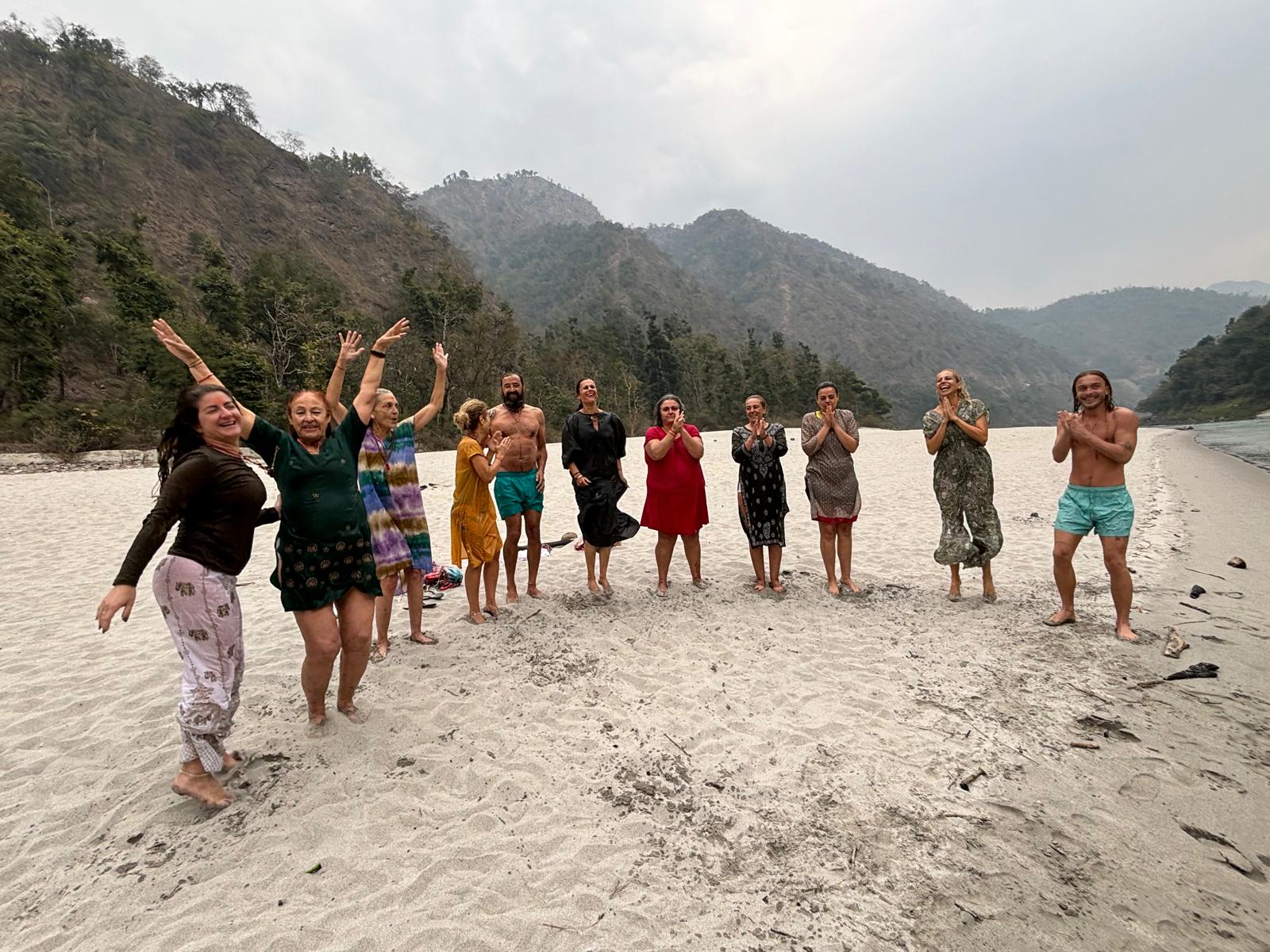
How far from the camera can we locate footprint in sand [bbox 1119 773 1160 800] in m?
2.57

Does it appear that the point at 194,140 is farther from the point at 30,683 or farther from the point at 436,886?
the point at 436,886

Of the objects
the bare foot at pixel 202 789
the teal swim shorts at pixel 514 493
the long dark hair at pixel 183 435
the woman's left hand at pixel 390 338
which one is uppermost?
the woman's left hand at pixel 390 338

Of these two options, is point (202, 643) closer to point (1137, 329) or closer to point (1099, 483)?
point (1099, 483)

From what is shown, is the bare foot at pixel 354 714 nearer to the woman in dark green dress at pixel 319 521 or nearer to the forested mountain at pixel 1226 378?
the woman in dark green dress at pixel 319 521

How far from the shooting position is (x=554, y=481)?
520 inches

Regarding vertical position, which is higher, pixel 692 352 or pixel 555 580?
pixel 692 352

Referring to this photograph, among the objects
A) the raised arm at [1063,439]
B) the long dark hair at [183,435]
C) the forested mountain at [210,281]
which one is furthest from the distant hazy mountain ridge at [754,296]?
the long dark hair at [183,435]

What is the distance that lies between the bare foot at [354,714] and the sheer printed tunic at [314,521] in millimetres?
871

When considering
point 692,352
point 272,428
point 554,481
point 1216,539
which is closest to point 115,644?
point 272,428

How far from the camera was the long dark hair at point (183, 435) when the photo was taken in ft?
7.88

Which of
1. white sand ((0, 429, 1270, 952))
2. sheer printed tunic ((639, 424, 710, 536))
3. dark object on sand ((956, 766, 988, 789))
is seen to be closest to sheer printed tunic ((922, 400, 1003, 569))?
white sand ((0, 429, 1270, 952))

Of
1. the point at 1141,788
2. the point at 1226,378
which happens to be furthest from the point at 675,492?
the point at 1226,378

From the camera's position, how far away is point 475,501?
4.51 metres

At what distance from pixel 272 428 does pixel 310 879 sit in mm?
1896
